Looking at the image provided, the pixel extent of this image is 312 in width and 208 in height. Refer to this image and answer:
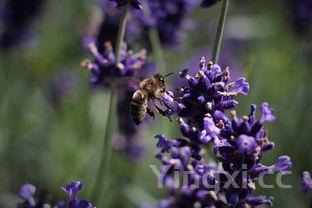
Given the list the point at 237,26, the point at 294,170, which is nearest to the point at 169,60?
the point at 237,26

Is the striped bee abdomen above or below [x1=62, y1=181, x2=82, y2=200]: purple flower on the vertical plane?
above

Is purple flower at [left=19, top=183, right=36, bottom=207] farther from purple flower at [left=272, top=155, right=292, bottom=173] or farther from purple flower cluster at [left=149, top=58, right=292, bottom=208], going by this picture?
purple flower at [left=272, top=155, right=292, bottom=173]

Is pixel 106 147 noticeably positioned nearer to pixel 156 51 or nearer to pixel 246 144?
A: pixel 156 51

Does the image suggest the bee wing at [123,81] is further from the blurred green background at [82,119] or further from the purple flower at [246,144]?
the purple flower at [246,144]

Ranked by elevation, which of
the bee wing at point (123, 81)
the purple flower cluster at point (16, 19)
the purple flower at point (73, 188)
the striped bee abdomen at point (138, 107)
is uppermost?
the purple flower cluster at point (16, 19)

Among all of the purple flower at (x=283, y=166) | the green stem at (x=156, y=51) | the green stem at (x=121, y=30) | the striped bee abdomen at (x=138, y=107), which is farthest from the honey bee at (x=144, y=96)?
the green stem at (x=156, y=51)

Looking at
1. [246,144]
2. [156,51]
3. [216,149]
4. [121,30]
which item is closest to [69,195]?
[216,149]

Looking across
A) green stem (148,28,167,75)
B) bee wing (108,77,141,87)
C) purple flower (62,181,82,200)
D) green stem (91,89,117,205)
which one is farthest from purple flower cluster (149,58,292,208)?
green stem (148,28,167,75)
